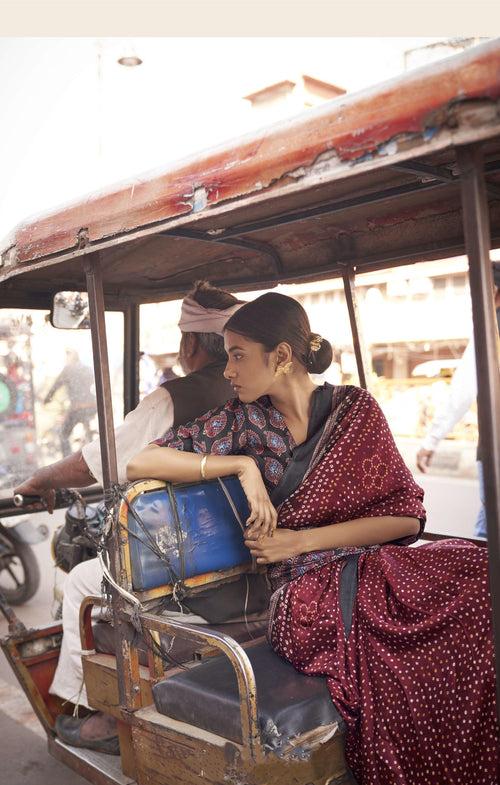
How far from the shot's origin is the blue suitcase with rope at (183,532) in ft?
8.18

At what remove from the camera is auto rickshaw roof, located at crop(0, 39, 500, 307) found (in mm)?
1535

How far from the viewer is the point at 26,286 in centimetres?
364

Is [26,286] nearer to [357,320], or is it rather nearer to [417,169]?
[357,320]

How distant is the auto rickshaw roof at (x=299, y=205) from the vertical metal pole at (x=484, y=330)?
8 cm

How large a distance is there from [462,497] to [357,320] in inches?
260

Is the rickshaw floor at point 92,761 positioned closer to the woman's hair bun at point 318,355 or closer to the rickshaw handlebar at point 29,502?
the rickshaw handlebar at point 29,502

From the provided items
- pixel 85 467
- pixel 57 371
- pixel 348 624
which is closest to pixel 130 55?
pixel 57 371

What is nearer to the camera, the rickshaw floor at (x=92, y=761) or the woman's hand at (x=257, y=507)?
the woman's hand at (x=257, y=507)

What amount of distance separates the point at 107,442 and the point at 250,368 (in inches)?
23.3

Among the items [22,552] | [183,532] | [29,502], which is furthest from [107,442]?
[22,552]

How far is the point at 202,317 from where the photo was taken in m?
3.30

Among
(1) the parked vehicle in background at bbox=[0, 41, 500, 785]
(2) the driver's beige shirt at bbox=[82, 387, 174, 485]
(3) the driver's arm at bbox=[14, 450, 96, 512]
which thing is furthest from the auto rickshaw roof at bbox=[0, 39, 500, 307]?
(3) the driver's arm at bbox=[14, 450, 96, 512]

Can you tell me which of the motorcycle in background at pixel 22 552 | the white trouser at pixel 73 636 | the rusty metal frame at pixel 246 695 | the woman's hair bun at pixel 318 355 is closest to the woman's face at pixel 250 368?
the woman's hair bun at pixel 318 355

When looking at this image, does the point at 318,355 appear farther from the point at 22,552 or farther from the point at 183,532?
the point at 22,552
